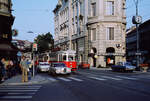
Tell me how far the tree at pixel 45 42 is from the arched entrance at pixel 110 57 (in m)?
42.0

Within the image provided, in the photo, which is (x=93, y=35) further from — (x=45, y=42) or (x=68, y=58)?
(x=45, y=42)

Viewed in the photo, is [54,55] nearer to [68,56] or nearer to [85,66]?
[68,56]

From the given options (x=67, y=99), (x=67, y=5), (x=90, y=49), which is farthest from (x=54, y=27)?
(x=67, y=99)

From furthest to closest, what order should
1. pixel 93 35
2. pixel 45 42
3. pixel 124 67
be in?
pixel 45 42, pixel 93 35, pixel 124 67

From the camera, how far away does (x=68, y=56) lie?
3266 cm

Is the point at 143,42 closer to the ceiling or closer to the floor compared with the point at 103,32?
closer to the floor

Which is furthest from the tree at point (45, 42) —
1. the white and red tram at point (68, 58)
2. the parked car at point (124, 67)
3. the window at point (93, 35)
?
the white and red tram at point (68, 58)

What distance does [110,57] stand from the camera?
50.6 metres

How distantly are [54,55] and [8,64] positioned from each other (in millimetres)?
13199

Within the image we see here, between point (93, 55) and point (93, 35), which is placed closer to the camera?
point (93, 55)

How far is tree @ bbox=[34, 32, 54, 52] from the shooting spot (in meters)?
90.9

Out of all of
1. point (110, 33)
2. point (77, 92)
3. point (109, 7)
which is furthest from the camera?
point (109, 7)

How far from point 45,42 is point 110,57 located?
152 feet

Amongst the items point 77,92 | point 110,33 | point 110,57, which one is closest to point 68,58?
point 110,57
